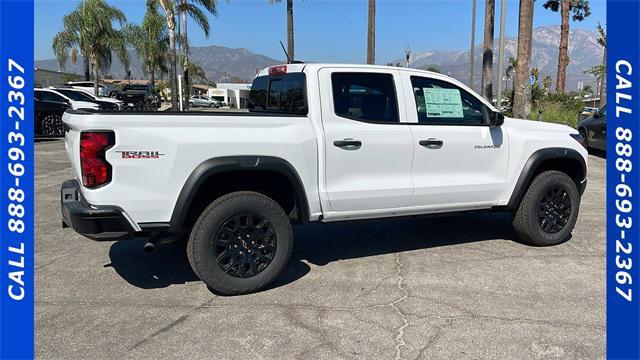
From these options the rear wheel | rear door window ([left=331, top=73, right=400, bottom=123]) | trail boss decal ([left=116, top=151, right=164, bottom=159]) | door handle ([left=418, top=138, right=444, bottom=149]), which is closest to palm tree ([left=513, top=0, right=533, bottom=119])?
door handle ([left=418, top=138, right=444, bottom=149])

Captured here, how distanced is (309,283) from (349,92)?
1731 mm

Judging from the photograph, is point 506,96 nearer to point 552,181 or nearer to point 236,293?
point 552,181

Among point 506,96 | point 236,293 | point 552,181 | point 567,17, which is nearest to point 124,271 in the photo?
Answer: point 236,293

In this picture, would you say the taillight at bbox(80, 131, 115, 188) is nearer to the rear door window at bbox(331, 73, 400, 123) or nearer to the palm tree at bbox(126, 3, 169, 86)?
the rear door window at bbox(331, 73, 400, 123)

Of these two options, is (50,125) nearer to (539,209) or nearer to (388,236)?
(388,236)

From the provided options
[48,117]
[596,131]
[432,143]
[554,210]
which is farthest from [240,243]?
[48,117]

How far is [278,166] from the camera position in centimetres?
401

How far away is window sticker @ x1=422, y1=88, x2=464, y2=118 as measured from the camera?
15.9 ft

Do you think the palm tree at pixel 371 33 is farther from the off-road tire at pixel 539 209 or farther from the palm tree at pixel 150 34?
the off-road tire at pixel 539 209

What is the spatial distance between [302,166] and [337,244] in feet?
5.55

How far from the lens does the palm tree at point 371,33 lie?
62.5 feet

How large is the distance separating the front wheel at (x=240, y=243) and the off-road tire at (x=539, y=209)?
2671mm

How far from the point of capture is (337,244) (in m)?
5.57

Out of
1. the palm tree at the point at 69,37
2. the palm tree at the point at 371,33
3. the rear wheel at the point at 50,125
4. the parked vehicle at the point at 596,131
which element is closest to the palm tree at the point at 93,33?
the palm tree at the point at 69,37
